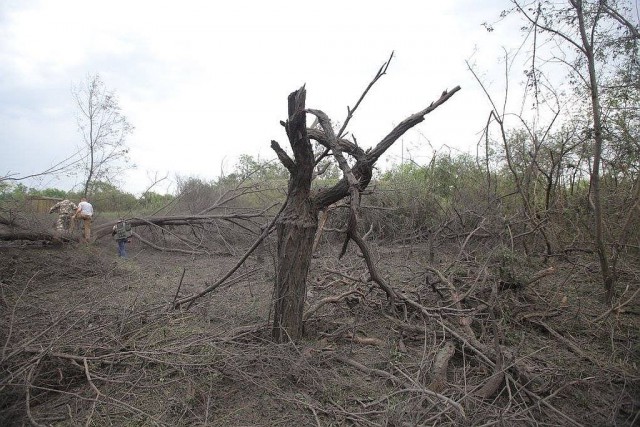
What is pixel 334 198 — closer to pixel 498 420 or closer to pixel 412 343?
pixel 412 343

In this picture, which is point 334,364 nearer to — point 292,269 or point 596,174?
point 292,269

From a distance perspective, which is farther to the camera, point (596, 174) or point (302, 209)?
point (596, 174)

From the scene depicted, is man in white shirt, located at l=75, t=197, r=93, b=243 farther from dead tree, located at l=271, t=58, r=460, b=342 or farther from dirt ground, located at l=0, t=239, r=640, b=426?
dead tree, located at l=271, t=58, r=460, b=342

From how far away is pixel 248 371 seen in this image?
9.89 feet

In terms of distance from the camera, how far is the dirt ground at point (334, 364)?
261 cm

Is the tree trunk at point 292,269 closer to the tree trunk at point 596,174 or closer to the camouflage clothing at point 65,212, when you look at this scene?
the tree trunk at point 596,174

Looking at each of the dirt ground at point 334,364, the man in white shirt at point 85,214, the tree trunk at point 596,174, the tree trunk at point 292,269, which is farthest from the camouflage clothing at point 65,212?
the tree trunk at point 596,174

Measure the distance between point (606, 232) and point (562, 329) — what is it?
9.17ft

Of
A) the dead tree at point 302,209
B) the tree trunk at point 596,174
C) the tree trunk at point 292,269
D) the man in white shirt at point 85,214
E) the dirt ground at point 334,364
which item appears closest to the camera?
the dirt ground at point 334,364

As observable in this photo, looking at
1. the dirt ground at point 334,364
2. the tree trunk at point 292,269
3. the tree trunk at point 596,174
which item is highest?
the tree trunk at point 596,174

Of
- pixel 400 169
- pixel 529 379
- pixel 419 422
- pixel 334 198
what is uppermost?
pixel 400 169

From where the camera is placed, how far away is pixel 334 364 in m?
3.30

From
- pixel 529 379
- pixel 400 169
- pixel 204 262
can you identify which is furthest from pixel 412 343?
pixel 400 169

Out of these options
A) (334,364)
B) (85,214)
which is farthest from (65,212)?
(334,364)
